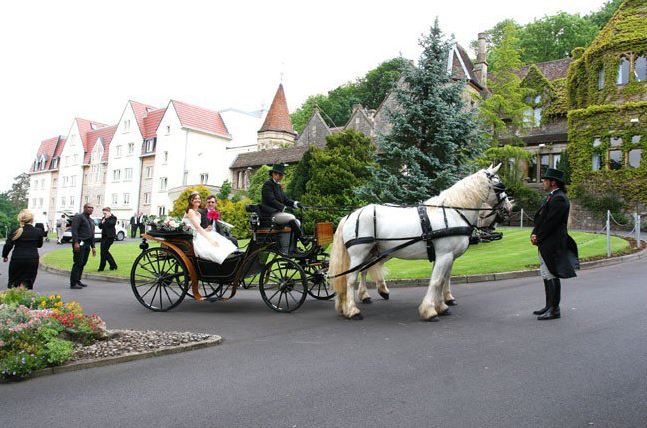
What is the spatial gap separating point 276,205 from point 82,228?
7.11 metres

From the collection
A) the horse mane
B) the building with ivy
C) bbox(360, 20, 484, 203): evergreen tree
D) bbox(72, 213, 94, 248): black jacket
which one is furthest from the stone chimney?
the horse mane

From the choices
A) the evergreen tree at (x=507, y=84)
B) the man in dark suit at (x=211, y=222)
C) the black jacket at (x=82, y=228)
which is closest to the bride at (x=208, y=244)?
the man in dark suit at (x=211, y=222)

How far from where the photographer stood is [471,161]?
56.7 feet

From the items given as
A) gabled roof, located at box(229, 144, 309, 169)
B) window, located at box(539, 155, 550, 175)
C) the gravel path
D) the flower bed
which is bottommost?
the gravel path

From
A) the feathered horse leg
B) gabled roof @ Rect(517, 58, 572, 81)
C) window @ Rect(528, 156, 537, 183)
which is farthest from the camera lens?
gabled roof @ Rect(517, 58, 572, 81)

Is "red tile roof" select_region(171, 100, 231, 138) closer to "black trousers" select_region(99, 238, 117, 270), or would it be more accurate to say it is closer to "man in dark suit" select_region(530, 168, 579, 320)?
"black trousers" select_region(99, 238, 117, 270)

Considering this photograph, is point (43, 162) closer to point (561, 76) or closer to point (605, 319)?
point (561, 76)

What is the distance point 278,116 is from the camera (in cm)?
5566

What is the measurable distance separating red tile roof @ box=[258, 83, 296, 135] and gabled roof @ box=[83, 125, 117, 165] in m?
22.3

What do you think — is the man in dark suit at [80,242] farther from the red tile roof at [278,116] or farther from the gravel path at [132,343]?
the red tile roof at [278,116]

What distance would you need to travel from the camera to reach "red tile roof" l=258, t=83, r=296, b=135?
55.1 m

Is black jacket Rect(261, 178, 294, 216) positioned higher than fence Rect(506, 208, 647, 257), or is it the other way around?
fence Rect(506, 208, 647, 257)

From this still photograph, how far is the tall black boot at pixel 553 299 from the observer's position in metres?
Result: 7.21

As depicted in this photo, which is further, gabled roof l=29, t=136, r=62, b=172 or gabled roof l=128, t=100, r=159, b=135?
gabled roof l=29, t=136, r=62, b=172
